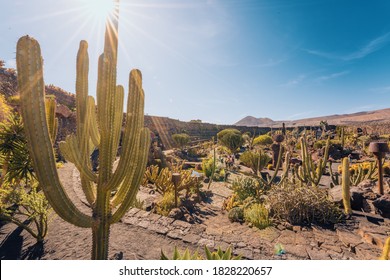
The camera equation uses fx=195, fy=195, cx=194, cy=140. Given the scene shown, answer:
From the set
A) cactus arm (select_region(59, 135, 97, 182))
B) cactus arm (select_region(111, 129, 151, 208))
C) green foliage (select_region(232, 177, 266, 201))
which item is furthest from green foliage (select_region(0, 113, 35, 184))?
green foliage (select_region(232, 177, 266, 201))

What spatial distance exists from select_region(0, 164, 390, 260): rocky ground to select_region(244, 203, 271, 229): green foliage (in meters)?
0.18

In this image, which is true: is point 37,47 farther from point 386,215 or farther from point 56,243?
point 386,215

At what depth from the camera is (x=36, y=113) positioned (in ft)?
5.78

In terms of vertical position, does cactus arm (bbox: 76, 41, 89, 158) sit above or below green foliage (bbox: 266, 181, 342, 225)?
above

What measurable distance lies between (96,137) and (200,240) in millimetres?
2688

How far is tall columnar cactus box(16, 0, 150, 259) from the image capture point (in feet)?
5.75

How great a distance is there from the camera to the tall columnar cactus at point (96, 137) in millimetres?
1752

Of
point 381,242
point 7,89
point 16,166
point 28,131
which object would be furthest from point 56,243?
point 7,89

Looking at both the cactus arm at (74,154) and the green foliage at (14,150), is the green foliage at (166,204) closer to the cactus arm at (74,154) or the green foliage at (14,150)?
the green foliage at (14,150)

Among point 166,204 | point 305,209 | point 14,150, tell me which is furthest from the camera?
point 166,204

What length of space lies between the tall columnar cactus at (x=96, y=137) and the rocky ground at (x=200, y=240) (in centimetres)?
153

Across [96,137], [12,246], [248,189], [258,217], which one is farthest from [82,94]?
[248,189]

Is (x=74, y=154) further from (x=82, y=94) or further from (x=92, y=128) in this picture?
(x=82, y=94)

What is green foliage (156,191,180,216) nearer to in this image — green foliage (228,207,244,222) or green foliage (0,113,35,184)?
green foliage (228,207,244,222)
